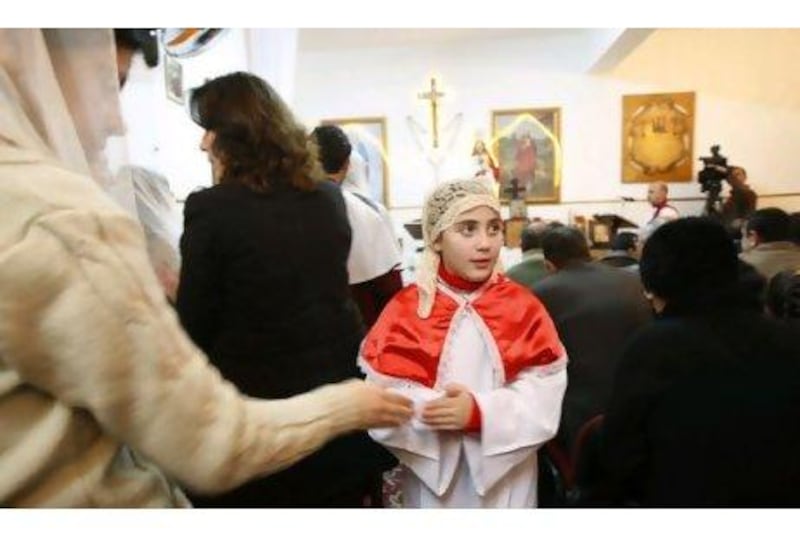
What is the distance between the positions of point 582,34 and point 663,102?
0.19 m

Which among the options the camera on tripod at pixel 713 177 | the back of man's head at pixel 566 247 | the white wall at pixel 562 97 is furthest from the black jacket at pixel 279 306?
the camera on tripod at pixel 713 177

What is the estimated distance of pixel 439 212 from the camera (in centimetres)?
106

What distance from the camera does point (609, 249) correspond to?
1175 mm

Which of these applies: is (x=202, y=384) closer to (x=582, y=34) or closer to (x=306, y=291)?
(x=306, y=291)

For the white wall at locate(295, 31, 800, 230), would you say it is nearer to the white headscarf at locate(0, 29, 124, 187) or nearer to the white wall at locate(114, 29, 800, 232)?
the white wall at locate(114, 29, 800, 232)

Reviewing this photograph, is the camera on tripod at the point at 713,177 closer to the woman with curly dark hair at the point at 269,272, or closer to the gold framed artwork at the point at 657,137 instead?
the gold framed artwork at the point at 657,137

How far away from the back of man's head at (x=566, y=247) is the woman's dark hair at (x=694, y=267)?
0.13 m

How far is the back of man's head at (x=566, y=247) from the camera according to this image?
1.17 metres

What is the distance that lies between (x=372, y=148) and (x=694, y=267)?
1.85 ft

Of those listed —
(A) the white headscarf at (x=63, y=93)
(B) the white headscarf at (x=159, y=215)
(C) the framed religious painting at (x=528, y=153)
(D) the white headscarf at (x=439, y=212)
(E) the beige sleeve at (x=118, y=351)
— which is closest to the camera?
(E) the beige sleeve at (x=118, y=351)

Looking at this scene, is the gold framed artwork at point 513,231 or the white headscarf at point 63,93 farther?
the gold framed artwork at point 513,231

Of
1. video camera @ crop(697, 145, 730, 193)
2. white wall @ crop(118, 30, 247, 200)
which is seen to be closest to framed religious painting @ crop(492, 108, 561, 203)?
video camera @ crop(697, 145, 730, 193)

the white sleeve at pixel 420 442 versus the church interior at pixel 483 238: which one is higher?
the church interior at pixel 483 238
